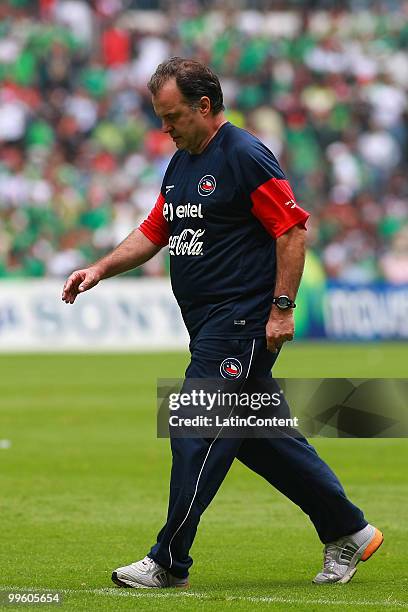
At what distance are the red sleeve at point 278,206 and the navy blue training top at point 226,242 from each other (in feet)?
0.05

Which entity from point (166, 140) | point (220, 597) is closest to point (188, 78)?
point (220, 597)

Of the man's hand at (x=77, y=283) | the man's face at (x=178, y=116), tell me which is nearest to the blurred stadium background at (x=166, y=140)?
the man's hand at (x=77, y=283)

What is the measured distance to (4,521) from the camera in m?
9.16

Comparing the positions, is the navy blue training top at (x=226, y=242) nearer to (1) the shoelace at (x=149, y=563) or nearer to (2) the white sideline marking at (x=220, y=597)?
(1) the shoelace at (x=149, y=563)

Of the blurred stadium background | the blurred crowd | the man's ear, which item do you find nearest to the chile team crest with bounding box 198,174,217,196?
the man's ear

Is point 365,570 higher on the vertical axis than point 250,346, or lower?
lower

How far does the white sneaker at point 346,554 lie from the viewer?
23.1ft

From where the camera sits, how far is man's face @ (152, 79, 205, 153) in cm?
675

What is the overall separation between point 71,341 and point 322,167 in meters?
9.03

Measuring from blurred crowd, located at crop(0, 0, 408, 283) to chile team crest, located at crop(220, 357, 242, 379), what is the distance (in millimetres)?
19990

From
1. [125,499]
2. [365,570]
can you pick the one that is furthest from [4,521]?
[365,570]

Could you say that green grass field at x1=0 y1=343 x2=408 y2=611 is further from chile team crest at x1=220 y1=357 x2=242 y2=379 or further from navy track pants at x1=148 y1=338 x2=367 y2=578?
chile team crest at x1=220 y1=357 x2=242 y2=379

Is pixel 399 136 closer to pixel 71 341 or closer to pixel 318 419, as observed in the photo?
pixel 71 341

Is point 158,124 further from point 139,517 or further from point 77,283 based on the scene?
point 77,283
